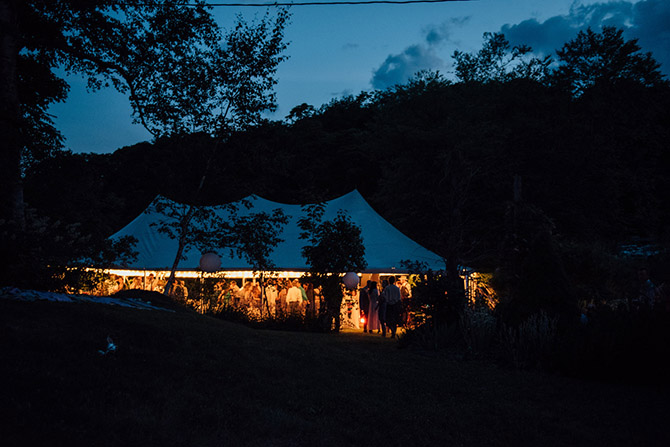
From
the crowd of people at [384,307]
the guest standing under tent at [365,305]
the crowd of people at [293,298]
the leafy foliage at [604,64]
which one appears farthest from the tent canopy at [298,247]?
the leafy foliage at [604,64]

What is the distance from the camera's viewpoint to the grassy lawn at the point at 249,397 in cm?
434

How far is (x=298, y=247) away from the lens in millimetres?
18750

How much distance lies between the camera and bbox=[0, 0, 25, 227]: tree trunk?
410 inches

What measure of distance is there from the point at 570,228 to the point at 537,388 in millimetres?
26149

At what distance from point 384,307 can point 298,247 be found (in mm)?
4541

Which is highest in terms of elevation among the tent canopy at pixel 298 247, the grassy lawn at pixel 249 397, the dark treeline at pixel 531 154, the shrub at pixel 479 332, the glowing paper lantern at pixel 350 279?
the dark treeline at pixel 531 154

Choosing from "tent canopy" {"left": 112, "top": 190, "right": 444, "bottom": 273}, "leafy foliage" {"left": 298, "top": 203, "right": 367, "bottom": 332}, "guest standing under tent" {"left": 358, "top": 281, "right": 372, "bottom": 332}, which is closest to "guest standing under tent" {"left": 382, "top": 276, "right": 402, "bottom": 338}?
"guest standing under tent" {"left": 358, "top": 281, "right": 372, "bottom": 332}

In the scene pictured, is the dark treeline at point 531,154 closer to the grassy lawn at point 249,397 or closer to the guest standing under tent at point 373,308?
the guest standing under tent at point 373,308

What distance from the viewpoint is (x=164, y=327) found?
8211mm

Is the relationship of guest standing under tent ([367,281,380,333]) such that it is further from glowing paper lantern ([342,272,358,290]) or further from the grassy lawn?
the grassy lawn

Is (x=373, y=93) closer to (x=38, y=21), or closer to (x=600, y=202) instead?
(x=600, y=202)

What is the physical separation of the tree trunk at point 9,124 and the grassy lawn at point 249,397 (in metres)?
4.07

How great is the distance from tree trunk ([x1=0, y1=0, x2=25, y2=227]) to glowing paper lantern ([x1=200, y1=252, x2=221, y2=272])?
218 inches

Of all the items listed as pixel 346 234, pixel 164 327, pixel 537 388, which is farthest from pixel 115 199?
pixel 537 388
